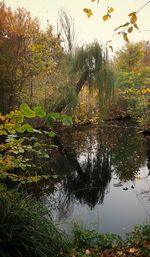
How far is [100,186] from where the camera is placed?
757cm

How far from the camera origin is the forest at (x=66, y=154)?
338 centimetres

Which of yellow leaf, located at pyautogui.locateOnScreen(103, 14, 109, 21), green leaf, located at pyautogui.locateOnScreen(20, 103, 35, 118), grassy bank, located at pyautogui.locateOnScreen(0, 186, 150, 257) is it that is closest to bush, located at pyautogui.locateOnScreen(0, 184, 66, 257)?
grassy bank, located at pyautogui.locateOnScreen(0, 186, 150, 257)

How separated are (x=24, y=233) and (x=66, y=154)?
7.75 meters

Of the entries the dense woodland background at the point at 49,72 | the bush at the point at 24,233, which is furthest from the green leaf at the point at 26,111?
the dense woodland background at the point at 49,72

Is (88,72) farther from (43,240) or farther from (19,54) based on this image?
(43,240)

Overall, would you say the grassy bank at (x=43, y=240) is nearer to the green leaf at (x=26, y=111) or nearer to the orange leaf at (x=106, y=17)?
the green leaf at (x=26, y=111)

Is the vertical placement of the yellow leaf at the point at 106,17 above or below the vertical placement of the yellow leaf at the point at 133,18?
above

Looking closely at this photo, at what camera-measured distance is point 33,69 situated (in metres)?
17.0

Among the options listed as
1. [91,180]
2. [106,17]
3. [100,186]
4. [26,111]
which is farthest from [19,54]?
[26,111]

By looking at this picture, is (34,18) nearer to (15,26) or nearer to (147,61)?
(15,26)

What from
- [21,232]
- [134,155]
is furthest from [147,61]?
[21,232]

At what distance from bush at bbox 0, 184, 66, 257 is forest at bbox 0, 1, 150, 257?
0.01 metres

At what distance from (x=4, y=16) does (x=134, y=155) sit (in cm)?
1138

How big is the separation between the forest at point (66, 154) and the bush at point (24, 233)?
0.04 ft
